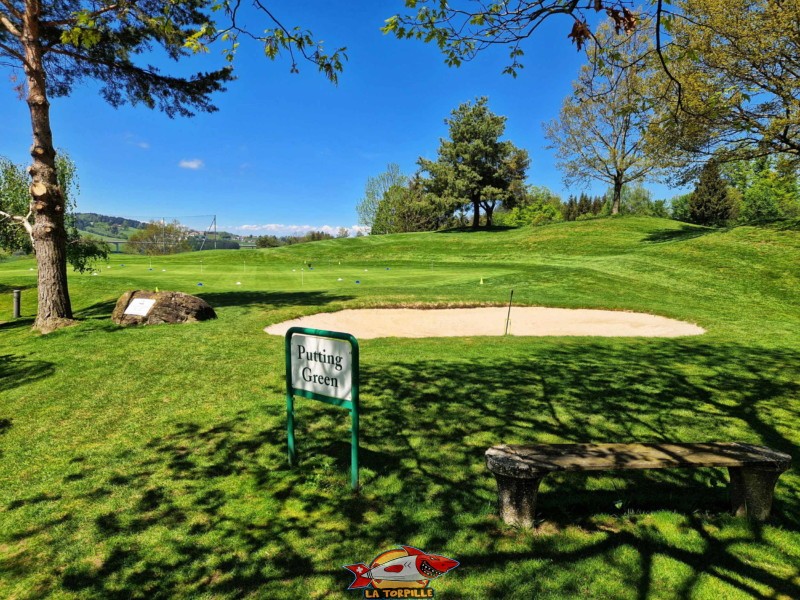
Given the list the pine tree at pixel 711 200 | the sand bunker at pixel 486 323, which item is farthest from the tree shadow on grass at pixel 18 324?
the pine tree at pixel 711 200

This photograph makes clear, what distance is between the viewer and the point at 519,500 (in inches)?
145

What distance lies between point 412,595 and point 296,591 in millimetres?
839

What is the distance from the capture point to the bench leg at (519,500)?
3.65 meters

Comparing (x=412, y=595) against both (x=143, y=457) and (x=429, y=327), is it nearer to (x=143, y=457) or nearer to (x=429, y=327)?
(x=143, y=457)

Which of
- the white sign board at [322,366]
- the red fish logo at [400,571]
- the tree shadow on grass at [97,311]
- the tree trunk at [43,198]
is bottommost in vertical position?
the red fish logo at [400,571]

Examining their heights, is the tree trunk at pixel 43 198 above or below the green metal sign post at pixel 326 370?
above

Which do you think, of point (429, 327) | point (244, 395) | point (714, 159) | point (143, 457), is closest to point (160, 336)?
point (244, 395)

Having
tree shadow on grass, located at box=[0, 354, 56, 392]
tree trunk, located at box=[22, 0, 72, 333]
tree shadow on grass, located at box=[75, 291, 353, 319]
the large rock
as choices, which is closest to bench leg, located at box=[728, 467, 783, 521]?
tree shadow on grass, located at box=[0, 354, 56, 392]

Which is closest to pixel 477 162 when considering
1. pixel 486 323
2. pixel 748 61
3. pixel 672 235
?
pixel 672 235

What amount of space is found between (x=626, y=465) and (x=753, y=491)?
1.24m

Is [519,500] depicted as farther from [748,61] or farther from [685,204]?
[685,204]

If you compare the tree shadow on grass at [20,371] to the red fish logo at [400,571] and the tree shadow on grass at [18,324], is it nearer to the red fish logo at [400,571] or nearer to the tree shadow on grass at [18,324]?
the tree shadow on grass at [18,324]

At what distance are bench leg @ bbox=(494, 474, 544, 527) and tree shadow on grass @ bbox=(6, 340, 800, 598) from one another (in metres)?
0.11

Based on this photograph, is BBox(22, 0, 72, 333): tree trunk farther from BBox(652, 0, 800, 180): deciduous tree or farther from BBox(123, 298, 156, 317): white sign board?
BBox(652, 0, 800, 180): deciduous tree
